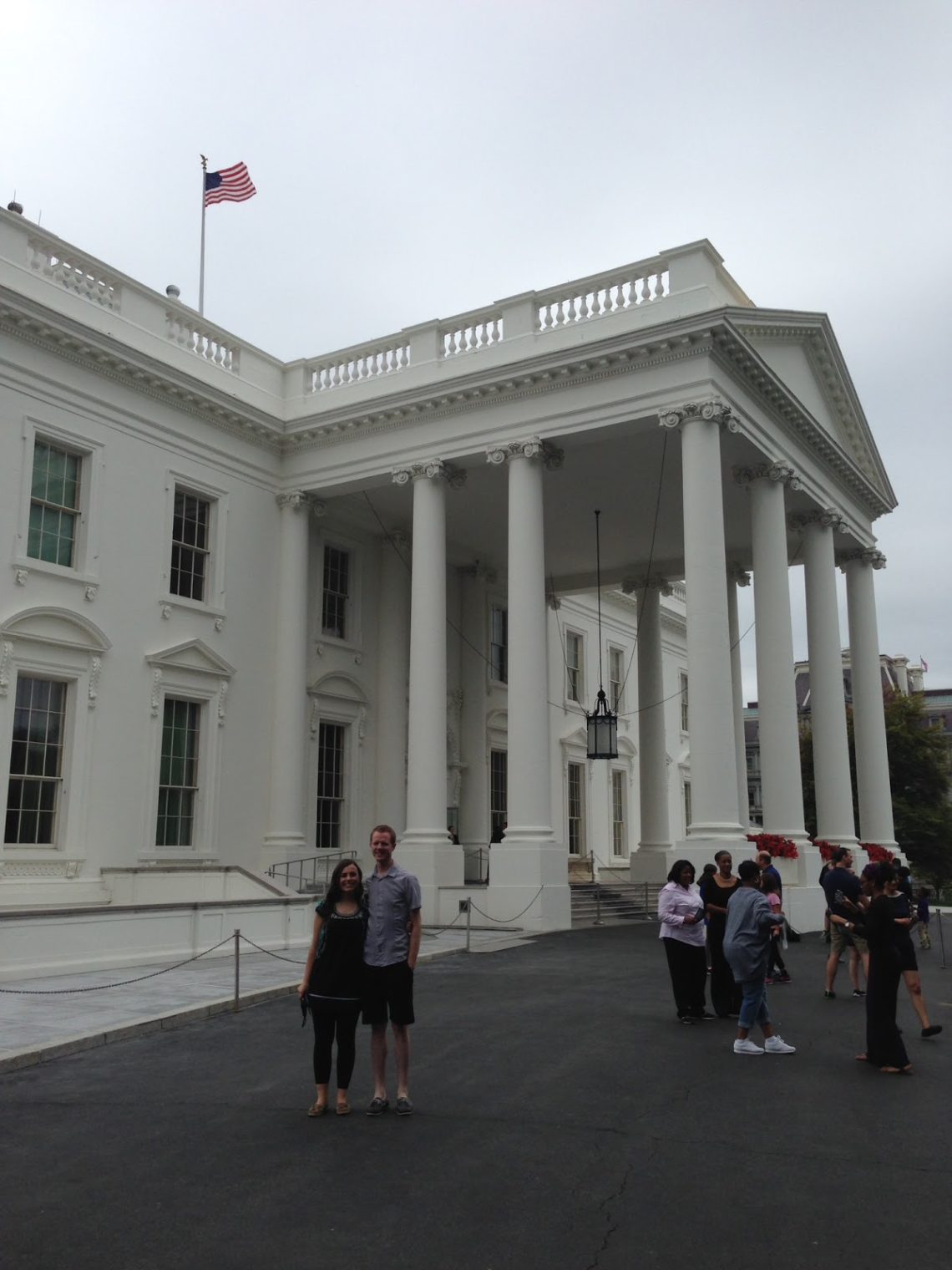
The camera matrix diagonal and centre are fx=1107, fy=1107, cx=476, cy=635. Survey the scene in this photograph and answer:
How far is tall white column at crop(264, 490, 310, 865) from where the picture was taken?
872 inches

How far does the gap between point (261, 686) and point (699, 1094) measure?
16.5 m

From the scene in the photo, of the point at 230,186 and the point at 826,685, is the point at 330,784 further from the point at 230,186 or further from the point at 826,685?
the point at 230,186

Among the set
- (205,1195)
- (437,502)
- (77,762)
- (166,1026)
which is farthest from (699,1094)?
(437,502)

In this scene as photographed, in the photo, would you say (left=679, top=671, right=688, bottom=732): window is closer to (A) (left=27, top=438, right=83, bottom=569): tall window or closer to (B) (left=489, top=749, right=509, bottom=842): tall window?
(B) (left=489, top=749, right=509, bottom=842): tall window

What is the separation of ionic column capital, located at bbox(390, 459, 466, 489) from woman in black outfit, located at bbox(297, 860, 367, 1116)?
52.8ft

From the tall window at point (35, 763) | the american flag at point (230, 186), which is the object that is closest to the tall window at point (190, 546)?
the tall window at point (35, 763)

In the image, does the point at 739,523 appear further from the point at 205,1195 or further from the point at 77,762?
the point at 205,1195

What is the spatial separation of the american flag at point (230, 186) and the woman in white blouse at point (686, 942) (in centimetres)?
1960

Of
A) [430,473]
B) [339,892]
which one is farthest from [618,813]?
[339,892]

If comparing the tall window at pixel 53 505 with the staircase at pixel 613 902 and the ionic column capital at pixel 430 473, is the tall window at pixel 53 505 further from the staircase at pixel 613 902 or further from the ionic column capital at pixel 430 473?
the staircase at pixel 613 902

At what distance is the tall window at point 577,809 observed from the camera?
110 feet

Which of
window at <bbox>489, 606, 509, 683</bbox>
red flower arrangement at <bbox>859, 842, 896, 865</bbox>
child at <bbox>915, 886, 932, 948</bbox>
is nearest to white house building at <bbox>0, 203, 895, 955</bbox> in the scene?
red flower arrangement at <bbox>859, 842, 896, 865</bbox>

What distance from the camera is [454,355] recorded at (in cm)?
2250

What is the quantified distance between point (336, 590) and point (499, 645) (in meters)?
6.53
